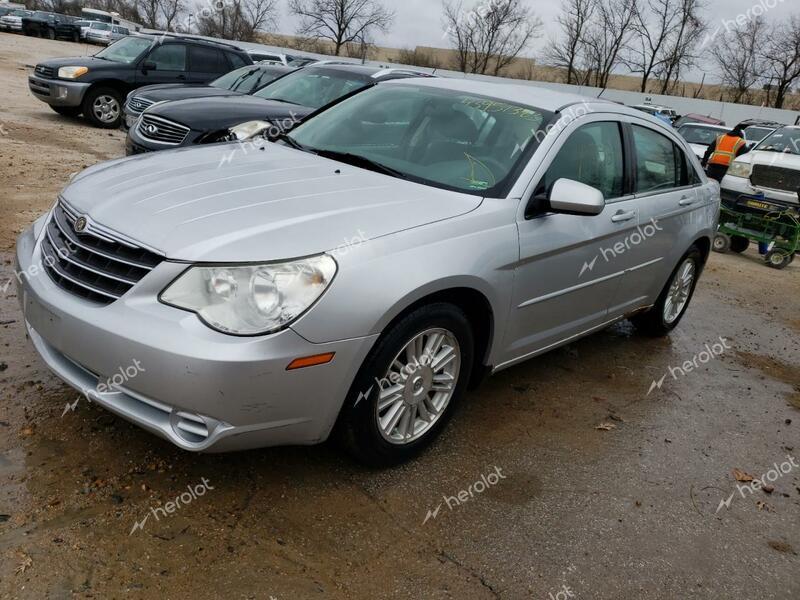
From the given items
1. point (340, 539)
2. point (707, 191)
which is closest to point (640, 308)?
point (707, 191)

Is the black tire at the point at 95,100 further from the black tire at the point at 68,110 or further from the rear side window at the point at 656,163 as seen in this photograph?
the rear side window at the point at 656,163

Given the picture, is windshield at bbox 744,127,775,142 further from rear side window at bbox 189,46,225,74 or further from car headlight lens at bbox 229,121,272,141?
car headlight lens at bbox 229,121,272,141

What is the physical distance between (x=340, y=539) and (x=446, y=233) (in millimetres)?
1329

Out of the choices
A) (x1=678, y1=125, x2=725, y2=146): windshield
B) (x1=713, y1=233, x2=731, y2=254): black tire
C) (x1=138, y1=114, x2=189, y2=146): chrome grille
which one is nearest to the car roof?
(x1=138, y1=114, x2=189, y2=146): chrome grille

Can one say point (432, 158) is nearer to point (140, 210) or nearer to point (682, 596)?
point (140, 210)

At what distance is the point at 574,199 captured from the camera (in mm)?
3301

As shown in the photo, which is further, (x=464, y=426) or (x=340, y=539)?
(x=464, y=426)

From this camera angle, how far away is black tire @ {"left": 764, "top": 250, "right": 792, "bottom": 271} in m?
9.59

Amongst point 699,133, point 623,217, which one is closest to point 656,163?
point 623,217

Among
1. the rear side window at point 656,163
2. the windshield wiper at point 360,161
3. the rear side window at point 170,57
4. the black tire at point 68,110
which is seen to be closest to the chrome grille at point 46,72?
the black tire at point 68,110

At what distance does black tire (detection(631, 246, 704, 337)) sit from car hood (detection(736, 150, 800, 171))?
18.2 ft

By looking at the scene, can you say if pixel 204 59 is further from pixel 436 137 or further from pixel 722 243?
pixel 436 137

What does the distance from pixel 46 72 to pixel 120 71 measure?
1354mm

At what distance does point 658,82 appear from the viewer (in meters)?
61.5
